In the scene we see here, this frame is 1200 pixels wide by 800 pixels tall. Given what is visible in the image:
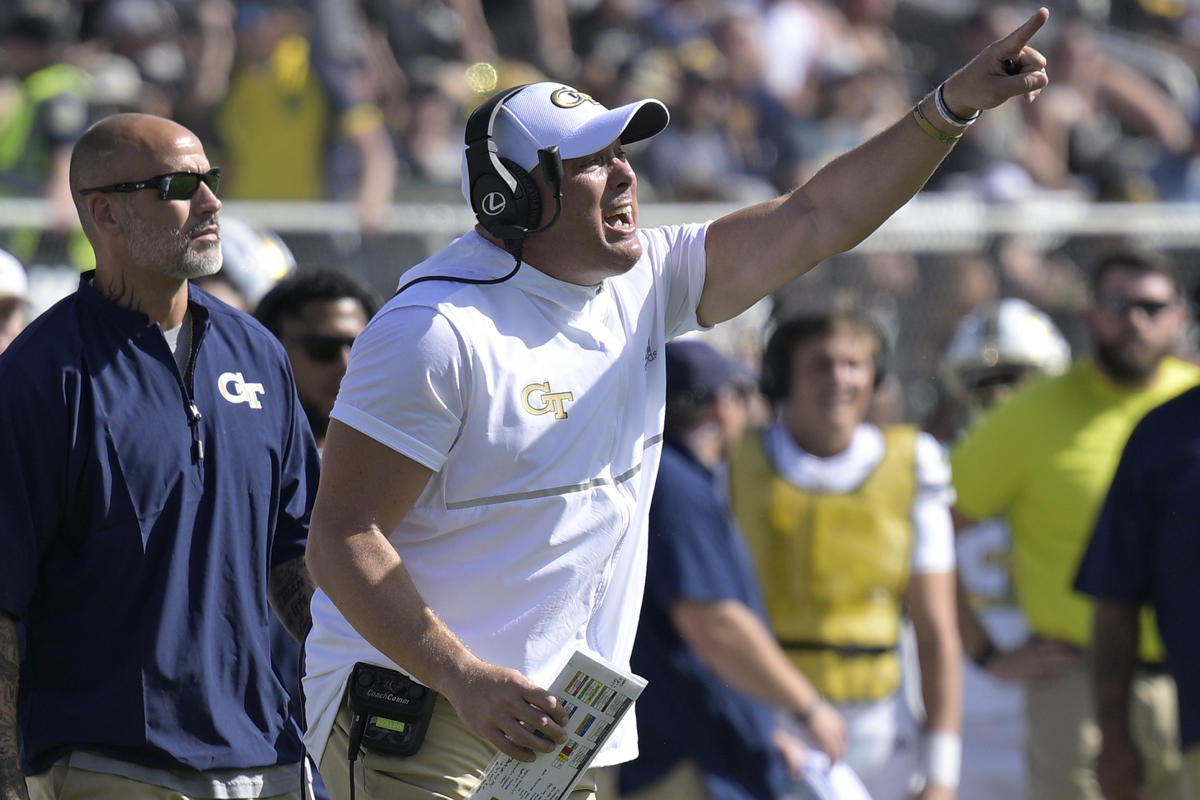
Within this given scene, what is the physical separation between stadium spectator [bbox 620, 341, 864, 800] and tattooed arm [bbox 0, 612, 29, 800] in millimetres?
2150

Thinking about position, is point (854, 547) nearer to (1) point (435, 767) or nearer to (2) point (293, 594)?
(2) point (293, 594)

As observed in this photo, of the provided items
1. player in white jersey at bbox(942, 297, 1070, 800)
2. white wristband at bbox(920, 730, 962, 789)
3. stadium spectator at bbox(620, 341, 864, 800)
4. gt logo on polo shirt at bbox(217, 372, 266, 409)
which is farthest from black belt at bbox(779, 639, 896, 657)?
gt logo on polo shirt at bbox(217, 372, 266, 409)

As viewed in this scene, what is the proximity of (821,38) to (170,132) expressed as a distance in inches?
423

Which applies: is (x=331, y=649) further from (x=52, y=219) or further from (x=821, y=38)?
(x=821, y=38)

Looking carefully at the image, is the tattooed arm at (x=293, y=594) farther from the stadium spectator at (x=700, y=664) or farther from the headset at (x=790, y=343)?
the headset at (x=790, y=343)

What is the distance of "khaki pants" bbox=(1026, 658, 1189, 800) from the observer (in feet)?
21.0

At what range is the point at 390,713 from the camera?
3420mm

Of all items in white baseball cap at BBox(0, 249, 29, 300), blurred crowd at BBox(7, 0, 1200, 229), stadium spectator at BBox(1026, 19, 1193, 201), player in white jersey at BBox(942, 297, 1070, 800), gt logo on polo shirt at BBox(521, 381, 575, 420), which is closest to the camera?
gt logo on polo shirt at BBox(521, 381, 575, 420)

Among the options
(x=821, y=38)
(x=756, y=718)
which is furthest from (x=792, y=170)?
(x=756, y=718)

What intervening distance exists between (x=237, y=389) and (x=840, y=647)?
285 cm

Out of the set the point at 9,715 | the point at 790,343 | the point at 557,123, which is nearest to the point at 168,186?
the point at 557,123

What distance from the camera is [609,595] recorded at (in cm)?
362

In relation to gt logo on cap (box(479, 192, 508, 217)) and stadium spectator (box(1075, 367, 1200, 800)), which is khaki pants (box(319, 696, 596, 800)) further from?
stadium spectator (box(1075, 367, 1200, 800))

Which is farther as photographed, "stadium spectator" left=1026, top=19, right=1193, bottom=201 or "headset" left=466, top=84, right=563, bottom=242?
"stadium spectator" left=1026, top=19, right=1193, bottom=201
